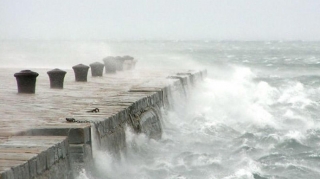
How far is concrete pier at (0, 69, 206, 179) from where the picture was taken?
8.39m

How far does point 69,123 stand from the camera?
1034 cm

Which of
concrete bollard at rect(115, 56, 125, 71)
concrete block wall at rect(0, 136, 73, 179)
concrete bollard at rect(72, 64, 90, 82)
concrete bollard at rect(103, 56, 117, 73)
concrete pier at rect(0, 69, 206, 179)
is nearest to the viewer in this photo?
concrete block wall at rect(0, 136, 73, 179)

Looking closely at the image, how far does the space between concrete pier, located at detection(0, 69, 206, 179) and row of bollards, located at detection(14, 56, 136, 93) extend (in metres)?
0.22

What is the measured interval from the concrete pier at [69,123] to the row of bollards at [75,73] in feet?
0.72

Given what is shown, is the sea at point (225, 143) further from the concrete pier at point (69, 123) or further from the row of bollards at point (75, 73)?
the row of bollards at point (75, 73)

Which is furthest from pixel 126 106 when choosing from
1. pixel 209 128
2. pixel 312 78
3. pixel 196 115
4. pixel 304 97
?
pixel 312 78

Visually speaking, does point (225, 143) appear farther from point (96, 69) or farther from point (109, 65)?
point (109, 65)

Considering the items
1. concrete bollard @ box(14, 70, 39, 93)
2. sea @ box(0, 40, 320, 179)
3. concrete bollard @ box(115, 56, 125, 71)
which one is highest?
concrete bollard @ box(14, 70, 39, 93)

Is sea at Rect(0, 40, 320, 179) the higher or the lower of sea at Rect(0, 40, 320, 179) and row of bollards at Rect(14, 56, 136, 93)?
the lower

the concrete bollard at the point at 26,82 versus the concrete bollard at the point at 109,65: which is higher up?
the concrete bollard at the point at 26,82

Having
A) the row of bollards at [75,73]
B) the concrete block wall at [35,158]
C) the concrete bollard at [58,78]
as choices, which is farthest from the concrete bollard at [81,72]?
the concrete block wall at [35,158]

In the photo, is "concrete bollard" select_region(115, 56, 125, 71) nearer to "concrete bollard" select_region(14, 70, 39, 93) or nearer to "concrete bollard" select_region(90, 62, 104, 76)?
"concrete bollard" select_region(90, 62, 104, 76)

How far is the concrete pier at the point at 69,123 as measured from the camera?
330 inches

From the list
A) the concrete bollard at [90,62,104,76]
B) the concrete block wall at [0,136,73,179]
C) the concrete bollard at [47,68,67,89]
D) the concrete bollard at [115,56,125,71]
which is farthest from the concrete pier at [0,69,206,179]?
the concrete bollard at [115,56,125,71]
